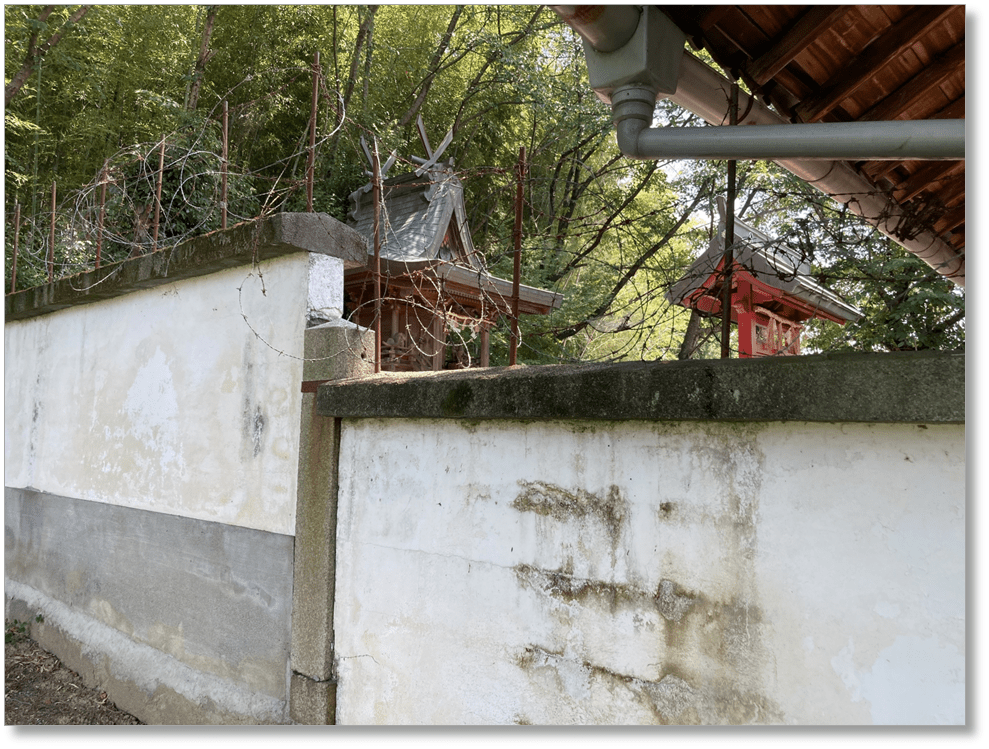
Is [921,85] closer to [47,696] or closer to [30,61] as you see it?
[47,696]

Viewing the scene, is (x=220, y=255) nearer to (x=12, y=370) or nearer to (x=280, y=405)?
(x=280, y=405)

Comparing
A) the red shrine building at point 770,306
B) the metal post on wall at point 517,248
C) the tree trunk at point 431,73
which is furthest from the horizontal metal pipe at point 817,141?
the tree trunk at point 431,73

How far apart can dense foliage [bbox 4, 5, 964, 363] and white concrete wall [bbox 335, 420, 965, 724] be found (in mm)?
5136

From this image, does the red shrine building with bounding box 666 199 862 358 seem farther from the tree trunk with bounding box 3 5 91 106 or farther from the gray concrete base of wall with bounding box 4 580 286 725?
the tree trunk with bounding box 3 5 91 106

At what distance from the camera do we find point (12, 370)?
627cm

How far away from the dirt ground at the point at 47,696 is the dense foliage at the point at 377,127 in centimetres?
362

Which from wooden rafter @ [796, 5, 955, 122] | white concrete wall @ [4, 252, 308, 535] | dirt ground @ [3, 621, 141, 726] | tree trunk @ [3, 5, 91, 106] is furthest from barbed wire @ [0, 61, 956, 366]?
dirt ground @ [3, 621, 141, 726]

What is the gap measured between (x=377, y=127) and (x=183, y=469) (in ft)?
30.0

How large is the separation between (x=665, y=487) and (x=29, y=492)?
549cm

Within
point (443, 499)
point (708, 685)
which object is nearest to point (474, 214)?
point (443, 499)

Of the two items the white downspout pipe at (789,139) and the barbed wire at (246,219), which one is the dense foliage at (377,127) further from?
the white downspout pipe at (789,139)

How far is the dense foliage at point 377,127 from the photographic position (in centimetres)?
845

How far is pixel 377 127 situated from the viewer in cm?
1191

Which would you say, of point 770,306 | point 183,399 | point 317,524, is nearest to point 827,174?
point 317,524
